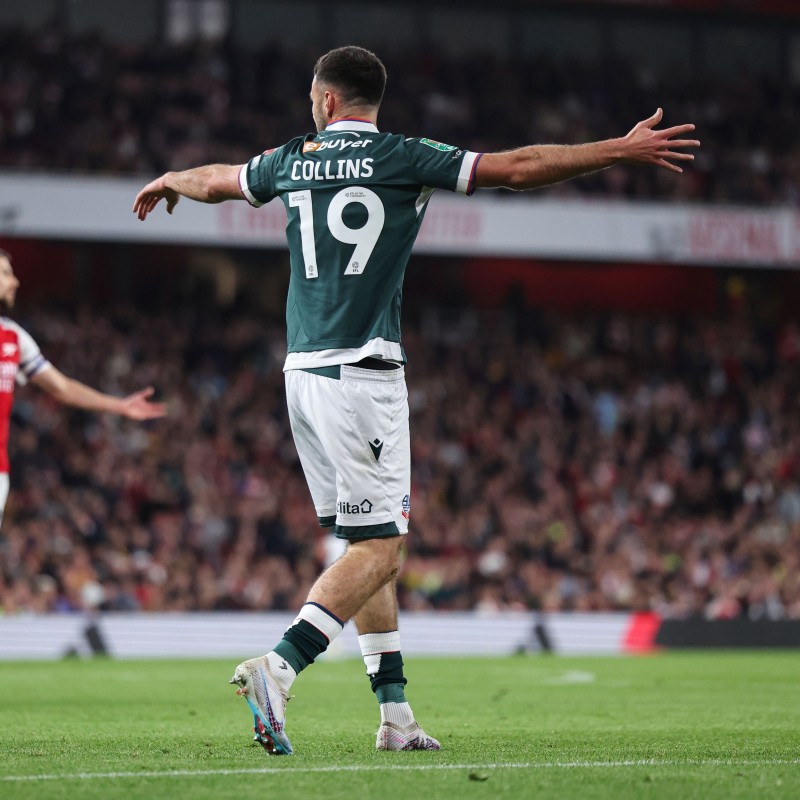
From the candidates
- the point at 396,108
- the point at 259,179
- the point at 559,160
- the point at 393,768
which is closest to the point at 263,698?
the point at 393,768

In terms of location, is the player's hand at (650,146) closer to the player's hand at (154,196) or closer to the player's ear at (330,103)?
the player's ear at (330,103)

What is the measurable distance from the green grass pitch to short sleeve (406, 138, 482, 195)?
82.6 inches

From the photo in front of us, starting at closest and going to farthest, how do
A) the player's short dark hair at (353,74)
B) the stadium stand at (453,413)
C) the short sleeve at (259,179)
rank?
1. the player's short dark hair at (353,74)
2. the short sleeve at (259,179)
3. the stadium stand at (453,413)

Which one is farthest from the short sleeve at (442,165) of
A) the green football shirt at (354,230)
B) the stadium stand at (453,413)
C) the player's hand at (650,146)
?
the stadium stand at (453,413)

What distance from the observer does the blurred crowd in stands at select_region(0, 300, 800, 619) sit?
19500 millimetres

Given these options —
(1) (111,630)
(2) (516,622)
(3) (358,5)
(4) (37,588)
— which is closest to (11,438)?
(4) (37,588)

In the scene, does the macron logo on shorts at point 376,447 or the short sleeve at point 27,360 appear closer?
the macron logo on shorts at point 376,447

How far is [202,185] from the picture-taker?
5941 millimetres

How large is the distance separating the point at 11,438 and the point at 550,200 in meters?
9.86

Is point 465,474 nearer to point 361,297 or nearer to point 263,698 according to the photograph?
point 361,297

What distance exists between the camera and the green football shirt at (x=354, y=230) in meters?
5.55

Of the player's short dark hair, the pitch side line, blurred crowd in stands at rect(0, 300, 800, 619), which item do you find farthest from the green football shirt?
blurred crowd in stands at rect(0, 300, 800, 619)

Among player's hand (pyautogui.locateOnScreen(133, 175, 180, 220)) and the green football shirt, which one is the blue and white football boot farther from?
player's hand (pyautogui.locateOnScreen(133, 175, 180, 220))

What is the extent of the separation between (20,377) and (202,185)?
2.61m
